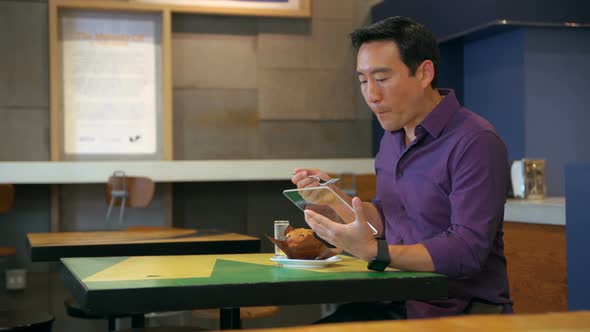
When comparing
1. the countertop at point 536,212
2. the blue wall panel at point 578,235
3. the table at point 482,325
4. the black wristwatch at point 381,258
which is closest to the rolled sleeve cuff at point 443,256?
the black wristwatch at point 381,258

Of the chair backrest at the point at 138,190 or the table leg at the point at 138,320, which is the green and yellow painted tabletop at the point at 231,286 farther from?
the chair backrest at the point at 138,190

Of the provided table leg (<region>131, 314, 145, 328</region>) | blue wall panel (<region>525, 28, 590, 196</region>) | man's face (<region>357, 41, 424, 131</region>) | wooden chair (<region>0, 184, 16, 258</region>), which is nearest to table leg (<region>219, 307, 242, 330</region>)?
man's face (<region>357, 41, 424, 131</region>)

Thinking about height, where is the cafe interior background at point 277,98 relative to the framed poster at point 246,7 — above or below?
below

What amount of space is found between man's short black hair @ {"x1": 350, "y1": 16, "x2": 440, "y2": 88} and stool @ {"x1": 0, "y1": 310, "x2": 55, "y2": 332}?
5.02ft

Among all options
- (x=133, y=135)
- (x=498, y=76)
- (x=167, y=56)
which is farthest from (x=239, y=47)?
(x=498, y=76)

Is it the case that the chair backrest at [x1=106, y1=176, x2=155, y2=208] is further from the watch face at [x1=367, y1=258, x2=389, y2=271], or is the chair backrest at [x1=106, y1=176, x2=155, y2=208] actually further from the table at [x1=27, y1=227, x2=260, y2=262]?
the watch face at [x1=367, y1=258, x2=389, y2=271]

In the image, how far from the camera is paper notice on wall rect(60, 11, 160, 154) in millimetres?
6020

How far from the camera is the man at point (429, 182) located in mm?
2197

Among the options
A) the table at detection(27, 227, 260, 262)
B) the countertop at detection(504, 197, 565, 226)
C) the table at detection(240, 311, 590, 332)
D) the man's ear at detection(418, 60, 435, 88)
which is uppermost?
the man's ear at detection(418, 60, 435, 88)

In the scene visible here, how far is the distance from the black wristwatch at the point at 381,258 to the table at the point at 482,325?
1100mm

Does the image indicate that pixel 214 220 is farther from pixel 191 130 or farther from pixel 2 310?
pixel 2 310

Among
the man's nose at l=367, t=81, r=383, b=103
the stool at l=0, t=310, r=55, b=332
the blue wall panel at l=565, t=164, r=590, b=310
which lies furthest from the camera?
the blue wall panel at l=565, t=164, r=590, b=310

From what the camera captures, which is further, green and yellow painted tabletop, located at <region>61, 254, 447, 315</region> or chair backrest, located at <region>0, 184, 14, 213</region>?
chair backrest, located at <region>0, 184, 14, 213</region>

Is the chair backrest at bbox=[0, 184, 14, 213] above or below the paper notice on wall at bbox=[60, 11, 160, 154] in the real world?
below
